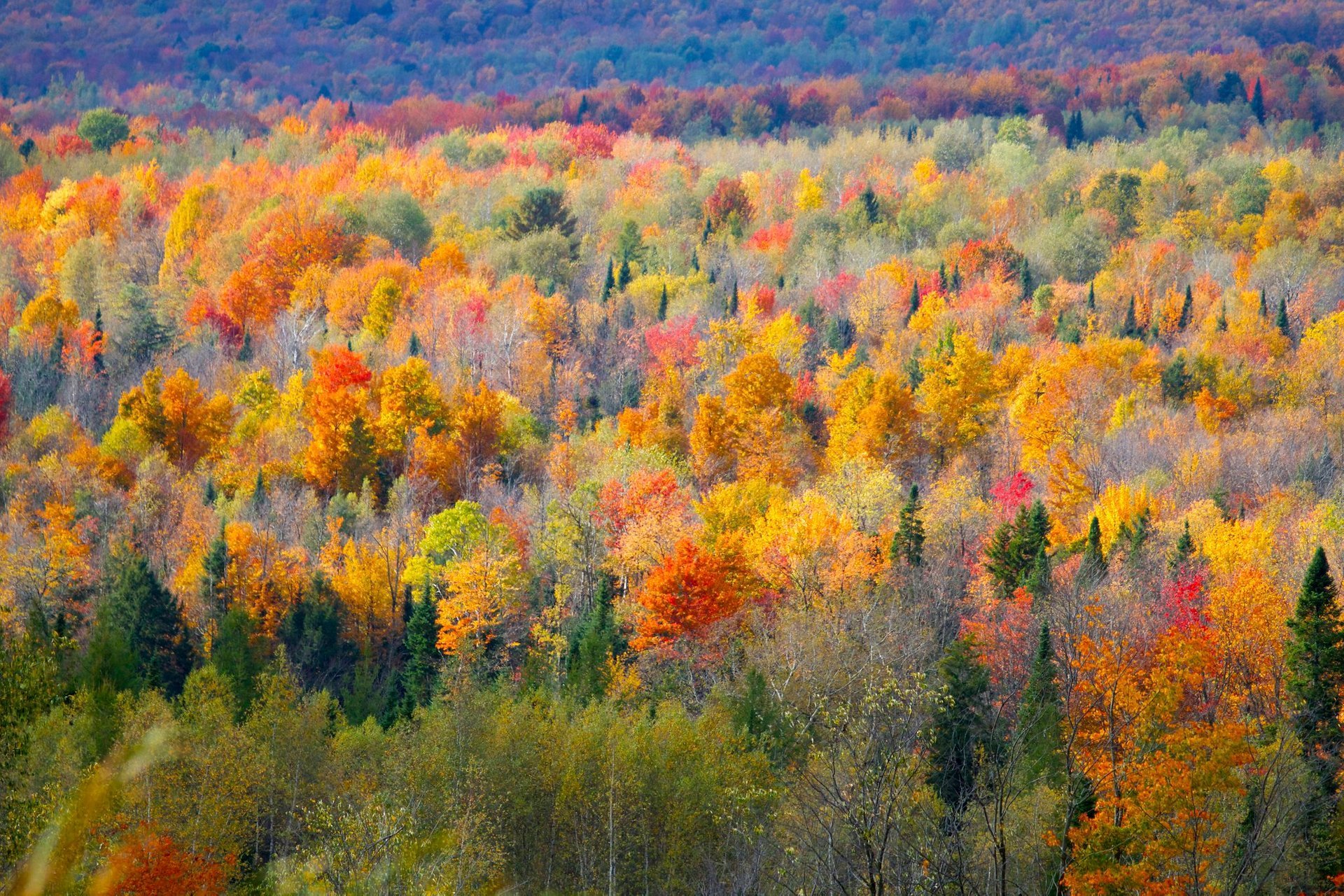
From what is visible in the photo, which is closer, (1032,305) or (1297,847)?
(1297,847)

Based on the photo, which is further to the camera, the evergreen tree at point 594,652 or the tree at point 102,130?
the tree at point 102,130

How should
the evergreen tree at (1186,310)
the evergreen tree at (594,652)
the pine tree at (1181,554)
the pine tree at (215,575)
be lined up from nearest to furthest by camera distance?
the evergreen tree at (594,652)
the pine tree at (1181,554)
the pine tree at (215,575)
the evergreen tree at (1186,310)

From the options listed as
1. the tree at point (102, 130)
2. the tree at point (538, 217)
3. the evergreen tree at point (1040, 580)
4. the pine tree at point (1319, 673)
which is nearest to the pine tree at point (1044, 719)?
the pine tree at point (1319, 673)

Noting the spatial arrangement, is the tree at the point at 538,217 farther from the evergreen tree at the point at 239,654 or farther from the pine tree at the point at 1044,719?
the pine tree at the point at 1044,719

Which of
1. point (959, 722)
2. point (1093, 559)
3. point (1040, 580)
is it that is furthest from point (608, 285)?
point (959, 722)

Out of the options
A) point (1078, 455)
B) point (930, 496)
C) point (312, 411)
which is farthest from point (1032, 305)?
point (312, 411)

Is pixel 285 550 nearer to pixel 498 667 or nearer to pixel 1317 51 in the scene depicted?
pixel 498 667

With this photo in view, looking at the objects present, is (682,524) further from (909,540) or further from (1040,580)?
(1040,580)
